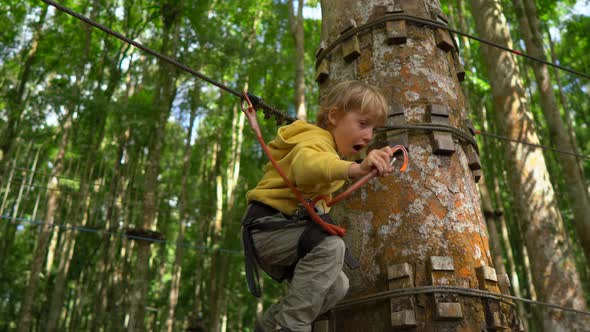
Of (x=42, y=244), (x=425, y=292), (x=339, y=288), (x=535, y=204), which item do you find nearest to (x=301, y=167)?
(x=339, y=288)

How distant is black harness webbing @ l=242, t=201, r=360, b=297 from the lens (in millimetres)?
1550

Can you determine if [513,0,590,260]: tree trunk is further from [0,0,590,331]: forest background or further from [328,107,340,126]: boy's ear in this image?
[328,107,340,126]: boy's ear

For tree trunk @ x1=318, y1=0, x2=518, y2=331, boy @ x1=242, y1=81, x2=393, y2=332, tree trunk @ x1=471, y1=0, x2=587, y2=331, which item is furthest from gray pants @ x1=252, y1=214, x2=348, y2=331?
tree trunk @ x1=471, y1=0, x2=587, y2=331

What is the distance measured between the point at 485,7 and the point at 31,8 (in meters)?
10.6

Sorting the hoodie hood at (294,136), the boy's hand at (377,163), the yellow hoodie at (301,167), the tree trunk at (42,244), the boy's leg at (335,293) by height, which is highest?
the tree trunk at (42,244)

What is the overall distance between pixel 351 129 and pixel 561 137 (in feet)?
19.0

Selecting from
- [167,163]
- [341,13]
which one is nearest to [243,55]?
[167,163]

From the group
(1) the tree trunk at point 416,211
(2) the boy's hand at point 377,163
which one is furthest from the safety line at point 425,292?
(2) the boy's hand at point 377,163

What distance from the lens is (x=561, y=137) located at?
637cm

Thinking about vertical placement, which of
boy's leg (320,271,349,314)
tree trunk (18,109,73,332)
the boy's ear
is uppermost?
tree trunk (18,109,73,332)

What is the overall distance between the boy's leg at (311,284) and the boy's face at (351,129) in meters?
0.36

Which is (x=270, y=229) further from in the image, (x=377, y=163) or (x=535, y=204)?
(x=535, y=204)

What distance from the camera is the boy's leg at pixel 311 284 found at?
1464 millimetres

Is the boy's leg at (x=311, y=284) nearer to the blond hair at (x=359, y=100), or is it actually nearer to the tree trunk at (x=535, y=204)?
the blond hair at (x=359, y=100)
